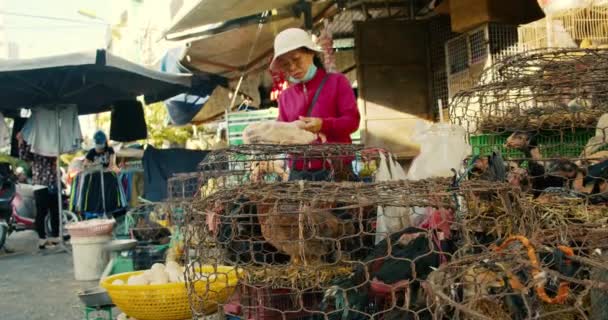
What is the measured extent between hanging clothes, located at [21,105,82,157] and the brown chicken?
6.77 metres

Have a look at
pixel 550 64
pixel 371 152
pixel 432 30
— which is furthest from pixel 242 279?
pixel 432 30

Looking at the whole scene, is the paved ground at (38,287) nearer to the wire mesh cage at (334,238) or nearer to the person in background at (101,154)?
the person in background at (101,154)

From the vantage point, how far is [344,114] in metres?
3.52

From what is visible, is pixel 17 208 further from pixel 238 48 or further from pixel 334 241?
pixel 334 241

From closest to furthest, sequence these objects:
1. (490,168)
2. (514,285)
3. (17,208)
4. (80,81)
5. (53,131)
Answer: (514,285) → (490,168) → (80,81) → (53,131) → (17,208)

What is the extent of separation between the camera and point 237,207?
2.38 meters

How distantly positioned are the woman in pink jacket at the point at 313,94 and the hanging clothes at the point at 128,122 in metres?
6.31

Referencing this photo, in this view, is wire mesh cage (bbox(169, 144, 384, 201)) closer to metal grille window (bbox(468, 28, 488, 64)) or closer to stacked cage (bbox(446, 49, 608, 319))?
stacked cage (bbox(446, 49, 608, 319))

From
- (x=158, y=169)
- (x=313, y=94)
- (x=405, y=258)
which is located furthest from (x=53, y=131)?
(x=405, y=258)

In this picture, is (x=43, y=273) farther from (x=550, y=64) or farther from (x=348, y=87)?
(x=550, y=64)

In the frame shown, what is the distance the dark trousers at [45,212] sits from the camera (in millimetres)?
9227

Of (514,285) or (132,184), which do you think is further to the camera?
(132,184)

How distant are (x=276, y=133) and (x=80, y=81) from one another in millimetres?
6055

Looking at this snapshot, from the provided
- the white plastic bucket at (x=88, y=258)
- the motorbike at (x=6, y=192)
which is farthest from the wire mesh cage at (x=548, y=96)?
the motorbike at (x=6, y=192)
